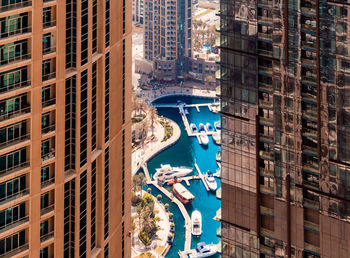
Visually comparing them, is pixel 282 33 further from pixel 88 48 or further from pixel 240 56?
pixel 88 48

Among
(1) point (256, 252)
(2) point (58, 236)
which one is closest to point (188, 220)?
(1) point (256, 252)

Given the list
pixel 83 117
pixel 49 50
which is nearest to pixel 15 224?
pixel 83 117

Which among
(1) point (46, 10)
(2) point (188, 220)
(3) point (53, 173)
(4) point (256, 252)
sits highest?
(1) point (46, 10)

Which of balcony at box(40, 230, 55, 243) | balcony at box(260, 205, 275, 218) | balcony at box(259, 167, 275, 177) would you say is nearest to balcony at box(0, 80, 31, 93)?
balcony at box(40, 230, 55, 243)

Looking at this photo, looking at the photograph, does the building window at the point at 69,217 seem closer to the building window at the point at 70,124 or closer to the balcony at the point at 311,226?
the building window at the point at 70,124

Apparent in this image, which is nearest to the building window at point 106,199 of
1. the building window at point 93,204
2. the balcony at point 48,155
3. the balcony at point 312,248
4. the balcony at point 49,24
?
the building window at point 93,204

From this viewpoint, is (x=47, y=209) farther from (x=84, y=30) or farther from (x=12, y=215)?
(x=84, y=30)
